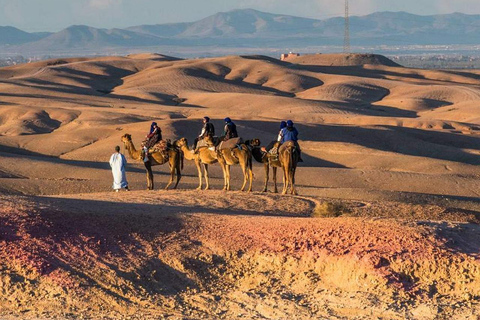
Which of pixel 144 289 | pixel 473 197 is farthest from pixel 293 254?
pixel 473 197

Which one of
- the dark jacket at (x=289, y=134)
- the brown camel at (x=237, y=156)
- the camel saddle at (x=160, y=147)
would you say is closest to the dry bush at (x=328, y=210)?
the dark jacket at (x=289, y=134)

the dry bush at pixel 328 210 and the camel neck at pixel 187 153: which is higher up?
the camel neck at pixel 187 153

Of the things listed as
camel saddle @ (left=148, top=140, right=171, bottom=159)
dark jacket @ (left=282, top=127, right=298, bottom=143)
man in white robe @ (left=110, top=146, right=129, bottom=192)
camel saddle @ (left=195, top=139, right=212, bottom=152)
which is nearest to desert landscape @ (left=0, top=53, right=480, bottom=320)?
man in white robe @ (left=110, top=146, right=129, bottom=192)

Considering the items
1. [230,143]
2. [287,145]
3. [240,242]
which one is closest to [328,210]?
[287,145]

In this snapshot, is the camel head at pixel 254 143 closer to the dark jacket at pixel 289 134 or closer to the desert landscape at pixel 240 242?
the dark jacket at pixel 289 134

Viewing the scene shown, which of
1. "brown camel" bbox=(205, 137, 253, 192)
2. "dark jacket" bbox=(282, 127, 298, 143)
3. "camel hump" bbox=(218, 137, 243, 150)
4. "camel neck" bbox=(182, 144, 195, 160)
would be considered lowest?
"camel neck" bbox=(182, 144, 195, 160)

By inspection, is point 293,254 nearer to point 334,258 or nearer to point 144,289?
point 334,258

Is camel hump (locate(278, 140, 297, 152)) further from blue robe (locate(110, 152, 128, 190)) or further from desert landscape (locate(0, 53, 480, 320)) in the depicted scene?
blue robe (locate(110, 152, 128, 190))

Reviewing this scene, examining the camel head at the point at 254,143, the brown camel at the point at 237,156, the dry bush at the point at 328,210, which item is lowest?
the dry bush at the point at 328,210

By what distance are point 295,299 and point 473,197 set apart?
17.0m

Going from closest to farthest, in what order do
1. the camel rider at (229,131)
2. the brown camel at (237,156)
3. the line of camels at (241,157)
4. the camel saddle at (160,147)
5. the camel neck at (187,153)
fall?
the line of camels at (241,157)
the brown camel at (237,156)
the camel rider at (229,131)
the camel saddle at (160,147)
the camel neck at (187,153)

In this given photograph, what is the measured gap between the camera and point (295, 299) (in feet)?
43.5

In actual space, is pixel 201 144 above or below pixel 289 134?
below

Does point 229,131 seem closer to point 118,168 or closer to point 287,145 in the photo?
point 287,145
